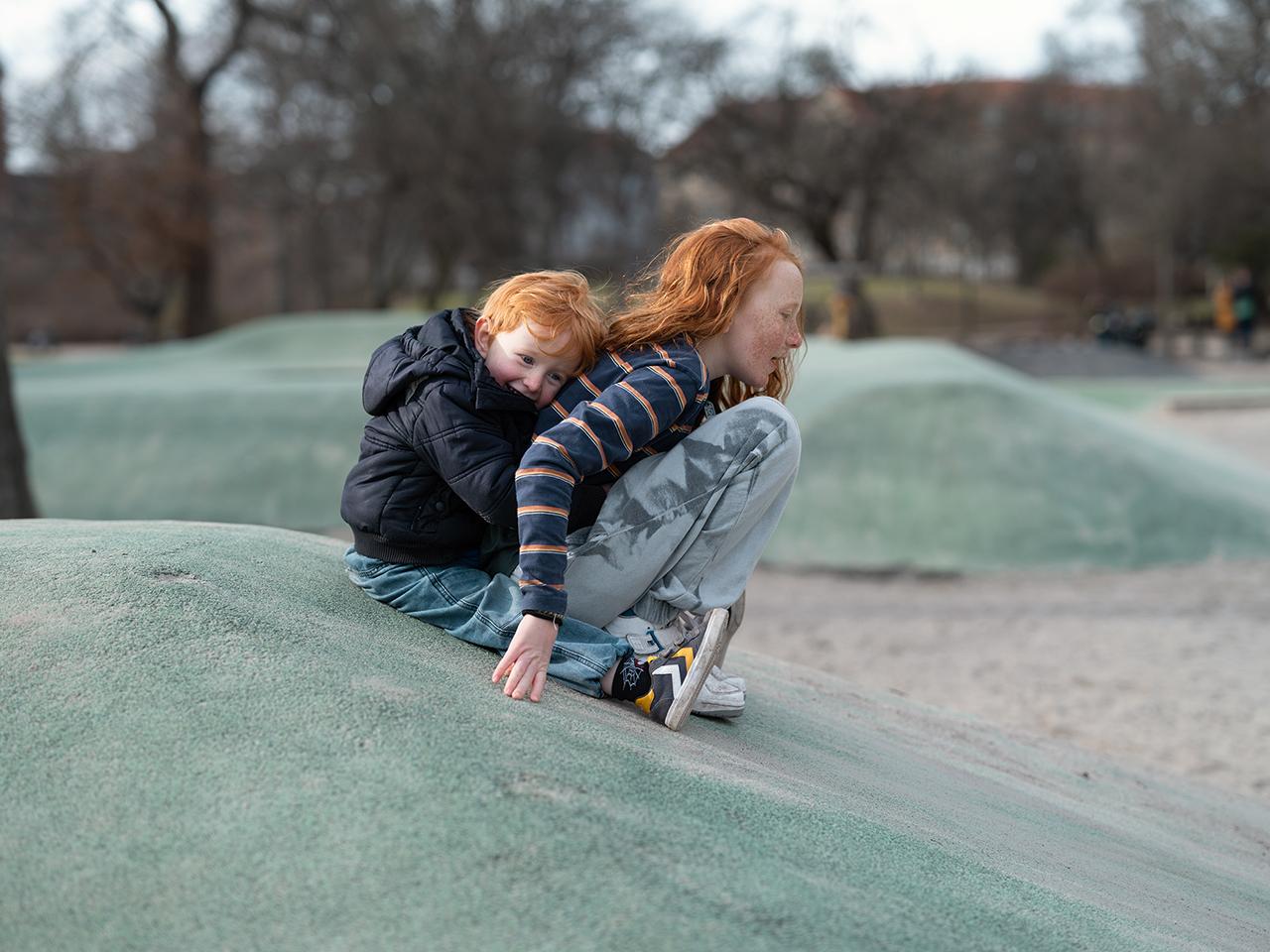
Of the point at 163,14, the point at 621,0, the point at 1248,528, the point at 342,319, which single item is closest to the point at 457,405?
the point at 1248,528

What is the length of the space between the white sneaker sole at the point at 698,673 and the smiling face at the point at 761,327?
1.96 feet

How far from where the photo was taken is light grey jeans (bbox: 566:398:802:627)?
2684 millimetres

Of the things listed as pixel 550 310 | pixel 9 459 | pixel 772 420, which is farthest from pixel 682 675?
pixel 9 459

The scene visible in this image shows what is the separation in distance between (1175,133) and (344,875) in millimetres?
32023

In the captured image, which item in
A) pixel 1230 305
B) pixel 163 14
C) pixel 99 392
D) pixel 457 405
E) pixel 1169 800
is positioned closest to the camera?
pixel 457 405

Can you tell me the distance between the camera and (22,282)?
118 feet

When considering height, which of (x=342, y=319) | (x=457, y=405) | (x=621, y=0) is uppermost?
(x=621, y=0)

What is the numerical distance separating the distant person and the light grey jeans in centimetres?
2522

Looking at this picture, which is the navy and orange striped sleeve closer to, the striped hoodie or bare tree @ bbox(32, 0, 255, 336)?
the striped hoodie

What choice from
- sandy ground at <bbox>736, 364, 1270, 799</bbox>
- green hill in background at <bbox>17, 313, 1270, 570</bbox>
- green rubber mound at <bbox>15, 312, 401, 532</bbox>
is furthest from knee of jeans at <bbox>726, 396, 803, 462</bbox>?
green rubber mound at <bbox>15, 312, 401, 532</bbox>

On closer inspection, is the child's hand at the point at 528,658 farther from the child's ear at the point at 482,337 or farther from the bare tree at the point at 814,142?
the bare tree at the point at 814,142

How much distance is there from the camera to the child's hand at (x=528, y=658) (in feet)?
7.80

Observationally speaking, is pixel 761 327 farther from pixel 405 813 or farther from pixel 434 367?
pixel 405 813

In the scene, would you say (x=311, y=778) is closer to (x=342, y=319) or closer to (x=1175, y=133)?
(x=342, y=319)
